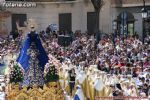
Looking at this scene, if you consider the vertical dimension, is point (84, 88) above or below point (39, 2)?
below

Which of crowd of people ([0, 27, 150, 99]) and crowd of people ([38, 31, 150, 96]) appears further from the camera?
crowd of people ([38, 31, 150, 96])

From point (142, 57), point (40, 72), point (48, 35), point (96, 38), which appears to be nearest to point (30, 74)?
point (40, 72)

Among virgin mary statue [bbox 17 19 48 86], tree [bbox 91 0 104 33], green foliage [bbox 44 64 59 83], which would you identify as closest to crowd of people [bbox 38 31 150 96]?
tree [bbox 91 0 104 33]

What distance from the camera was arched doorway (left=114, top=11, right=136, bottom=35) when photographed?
146ft

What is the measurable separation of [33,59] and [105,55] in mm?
15795

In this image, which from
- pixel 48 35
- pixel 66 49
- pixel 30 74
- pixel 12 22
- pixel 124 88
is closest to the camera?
pixel 30 74

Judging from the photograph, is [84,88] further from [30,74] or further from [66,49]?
[66,49]

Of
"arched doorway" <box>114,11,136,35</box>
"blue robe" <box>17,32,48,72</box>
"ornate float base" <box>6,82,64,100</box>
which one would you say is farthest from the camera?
"arched doorway" <box>114,11,136,35</box>

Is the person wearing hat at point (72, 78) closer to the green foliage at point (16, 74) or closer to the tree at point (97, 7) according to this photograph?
the green foliage at point (16, 74)

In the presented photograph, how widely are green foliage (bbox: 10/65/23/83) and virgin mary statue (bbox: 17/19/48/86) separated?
15 cm

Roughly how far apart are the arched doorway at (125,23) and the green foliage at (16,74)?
101ft

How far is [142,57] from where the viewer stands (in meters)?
Answer: 27.9

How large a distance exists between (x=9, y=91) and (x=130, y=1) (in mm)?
32247

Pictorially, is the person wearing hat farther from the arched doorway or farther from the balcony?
the balcony
